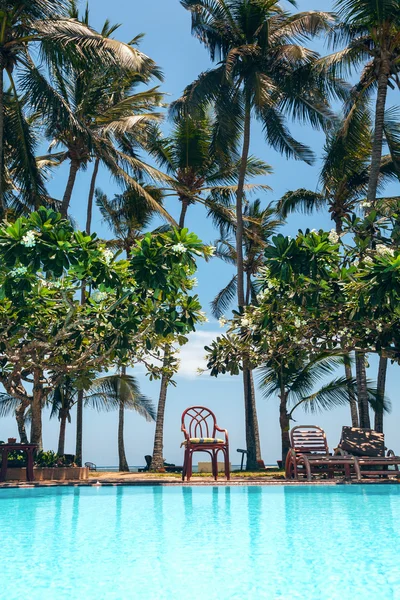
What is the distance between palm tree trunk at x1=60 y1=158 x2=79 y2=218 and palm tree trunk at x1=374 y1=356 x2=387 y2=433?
9406mm

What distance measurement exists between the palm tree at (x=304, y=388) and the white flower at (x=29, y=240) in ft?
32.2

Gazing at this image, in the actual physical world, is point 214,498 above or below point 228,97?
below

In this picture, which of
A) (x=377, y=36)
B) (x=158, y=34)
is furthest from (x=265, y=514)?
(x=158, y=34)

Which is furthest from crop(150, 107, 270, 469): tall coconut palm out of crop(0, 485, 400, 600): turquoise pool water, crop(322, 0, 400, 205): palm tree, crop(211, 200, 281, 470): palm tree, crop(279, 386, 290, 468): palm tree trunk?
crop(0, 485, 400, 600): turquoise pool water

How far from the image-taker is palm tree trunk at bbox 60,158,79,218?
16.9 m

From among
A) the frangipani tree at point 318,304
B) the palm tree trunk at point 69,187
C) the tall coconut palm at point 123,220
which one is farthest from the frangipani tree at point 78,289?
the tall coconut palm at point 123,220

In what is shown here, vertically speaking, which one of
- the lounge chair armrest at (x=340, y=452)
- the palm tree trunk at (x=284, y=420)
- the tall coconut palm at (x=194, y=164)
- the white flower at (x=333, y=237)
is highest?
the tall coconut palm at (x=194, y=164)

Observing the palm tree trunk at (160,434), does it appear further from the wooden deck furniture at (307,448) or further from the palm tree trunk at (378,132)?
the palm tree trunk at (378,132)

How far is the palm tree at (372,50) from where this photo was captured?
14.8 metres

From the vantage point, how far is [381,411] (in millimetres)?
17516

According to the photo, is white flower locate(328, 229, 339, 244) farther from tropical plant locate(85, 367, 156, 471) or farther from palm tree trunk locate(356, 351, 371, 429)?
tropical plant locate(85, 367, 156, 471)

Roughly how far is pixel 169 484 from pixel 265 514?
4.65 meters

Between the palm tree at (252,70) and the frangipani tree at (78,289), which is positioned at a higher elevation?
the palm tree at (252,70)

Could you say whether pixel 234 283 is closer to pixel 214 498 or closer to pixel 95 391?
pixel 95 391
